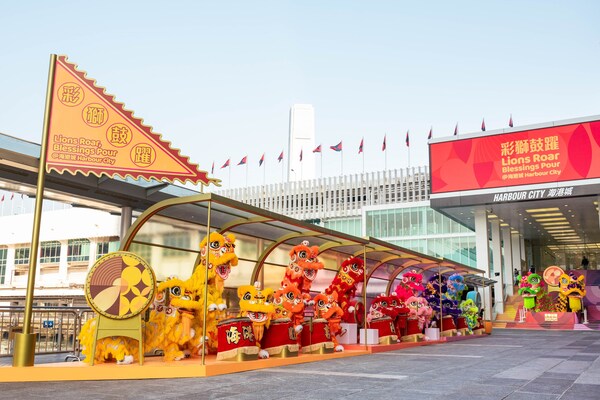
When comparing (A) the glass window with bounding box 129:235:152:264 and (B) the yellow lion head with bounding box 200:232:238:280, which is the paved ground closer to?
Result: (B) the yellow lion head with bounding box 200:232:238:280

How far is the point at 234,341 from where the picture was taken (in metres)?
10.0

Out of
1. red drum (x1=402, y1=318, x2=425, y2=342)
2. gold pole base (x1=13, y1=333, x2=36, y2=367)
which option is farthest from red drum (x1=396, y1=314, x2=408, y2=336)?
gold pole base (x1=13, y1=333, x2=36, y2=367)

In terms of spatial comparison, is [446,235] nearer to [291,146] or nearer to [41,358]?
[41,358]

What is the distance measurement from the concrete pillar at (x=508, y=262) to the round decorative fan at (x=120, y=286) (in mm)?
34282

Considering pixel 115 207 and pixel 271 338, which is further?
pixel 115 207

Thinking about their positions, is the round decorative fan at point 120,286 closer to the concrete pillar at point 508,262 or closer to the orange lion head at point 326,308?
the orange lion head at point 326,308

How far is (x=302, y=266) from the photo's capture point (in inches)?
477

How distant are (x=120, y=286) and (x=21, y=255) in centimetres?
3361

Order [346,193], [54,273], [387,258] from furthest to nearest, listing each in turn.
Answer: [346,193], [54,273], [387,258]

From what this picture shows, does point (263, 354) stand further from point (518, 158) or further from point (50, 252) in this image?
point (50, 252)

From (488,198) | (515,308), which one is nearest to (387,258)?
(488,198)

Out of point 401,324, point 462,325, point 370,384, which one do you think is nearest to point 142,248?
point 370,384

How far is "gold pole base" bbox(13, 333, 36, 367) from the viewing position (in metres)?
8.24

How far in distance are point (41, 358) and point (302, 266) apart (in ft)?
18.5
